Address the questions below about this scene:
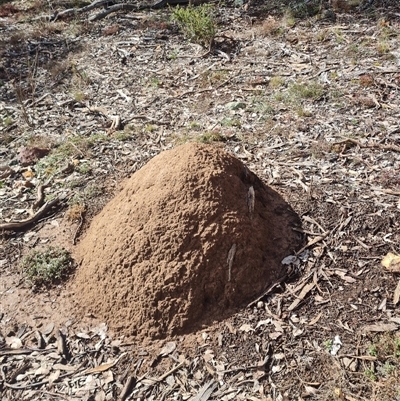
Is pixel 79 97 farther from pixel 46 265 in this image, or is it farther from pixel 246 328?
pixel 246 328

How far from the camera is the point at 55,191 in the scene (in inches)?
195

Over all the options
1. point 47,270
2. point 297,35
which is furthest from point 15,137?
point 297,35

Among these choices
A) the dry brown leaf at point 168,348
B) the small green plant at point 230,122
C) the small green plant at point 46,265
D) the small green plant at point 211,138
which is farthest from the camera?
the small green plant at point 230,122

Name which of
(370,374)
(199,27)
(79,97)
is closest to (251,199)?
(370,374)

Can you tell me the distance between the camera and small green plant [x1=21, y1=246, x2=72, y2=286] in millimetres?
3887

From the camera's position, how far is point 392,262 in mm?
3508

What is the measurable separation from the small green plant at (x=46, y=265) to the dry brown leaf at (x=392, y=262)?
2494 mm

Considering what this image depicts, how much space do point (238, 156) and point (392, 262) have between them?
6.58 feet

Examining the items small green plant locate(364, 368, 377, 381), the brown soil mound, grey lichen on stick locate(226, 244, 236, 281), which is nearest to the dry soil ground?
small green plant locate(364, 368, 377, 381)

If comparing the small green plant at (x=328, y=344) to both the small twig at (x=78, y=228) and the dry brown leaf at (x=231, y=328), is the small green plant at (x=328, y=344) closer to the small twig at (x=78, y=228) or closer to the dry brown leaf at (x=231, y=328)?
the dry brown leaf at (x=231, y=328)

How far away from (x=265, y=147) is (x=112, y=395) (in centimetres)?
298

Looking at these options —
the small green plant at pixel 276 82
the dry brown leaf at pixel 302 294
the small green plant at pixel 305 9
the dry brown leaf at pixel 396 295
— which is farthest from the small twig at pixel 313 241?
the small green plant at pixel 305 9

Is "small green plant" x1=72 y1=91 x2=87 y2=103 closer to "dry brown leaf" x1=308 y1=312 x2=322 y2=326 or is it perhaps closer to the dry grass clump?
the dry grass clump

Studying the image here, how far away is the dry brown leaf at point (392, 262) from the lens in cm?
347
